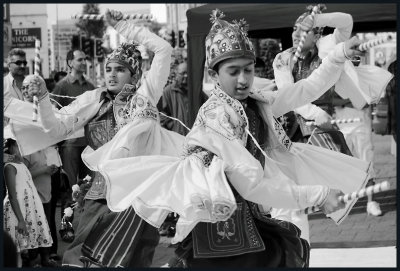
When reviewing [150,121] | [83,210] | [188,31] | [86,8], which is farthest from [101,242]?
[86,8]

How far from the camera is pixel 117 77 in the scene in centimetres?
685

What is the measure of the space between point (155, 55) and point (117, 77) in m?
0.43

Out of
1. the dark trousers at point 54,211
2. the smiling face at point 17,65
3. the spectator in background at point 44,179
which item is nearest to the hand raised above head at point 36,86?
the spectator in background at point 44,179

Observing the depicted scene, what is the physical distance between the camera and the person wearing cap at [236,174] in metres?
4.71

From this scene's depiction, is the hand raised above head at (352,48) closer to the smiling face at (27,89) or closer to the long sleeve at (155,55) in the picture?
the long sleeve at (155,55)

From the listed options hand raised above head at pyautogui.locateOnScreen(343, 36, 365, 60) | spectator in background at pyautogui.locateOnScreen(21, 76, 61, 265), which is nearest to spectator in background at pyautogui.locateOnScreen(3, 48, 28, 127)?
spectator in background at pyautogui.locateOnScreen(21, 76, 61, 265)

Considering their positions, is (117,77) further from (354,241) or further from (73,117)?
(354,241)

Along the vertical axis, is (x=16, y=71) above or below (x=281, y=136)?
above

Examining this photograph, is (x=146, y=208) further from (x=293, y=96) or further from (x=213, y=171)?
(x=293, y=96)

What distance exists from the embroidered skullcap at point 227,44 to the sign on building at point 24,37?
49.8ft

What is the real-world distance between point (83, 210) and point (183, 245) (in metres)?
1.62

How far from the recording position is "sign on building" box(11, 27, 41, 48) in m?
20.9

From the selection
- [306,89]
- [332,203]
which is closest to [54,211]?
[306,89]

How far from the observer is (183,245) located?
513cm
